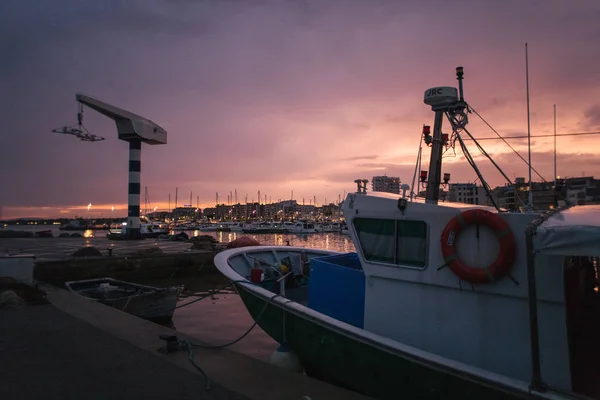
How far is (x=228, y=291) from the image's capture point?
18016 mm

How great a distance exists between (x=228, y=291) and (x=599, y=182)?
1427 cm

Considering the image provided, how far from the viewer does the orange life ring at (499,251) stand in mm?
4734

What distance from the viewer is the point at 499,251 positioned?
189 inches

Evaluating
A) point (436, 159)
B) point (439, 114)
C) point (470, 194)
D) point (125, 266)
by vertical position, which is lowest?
point (125, 266)

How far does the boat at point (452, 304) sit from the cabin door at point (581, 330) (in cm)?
2

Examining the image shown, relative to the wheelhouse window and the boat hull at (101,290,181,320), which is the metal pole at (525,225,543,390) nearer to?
the wheelhouse window

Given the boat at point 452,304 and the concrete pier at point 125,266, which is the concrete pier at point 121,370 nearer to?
the boat at point 452,304

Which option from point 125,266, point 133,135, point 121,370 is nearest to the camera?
point 121,370

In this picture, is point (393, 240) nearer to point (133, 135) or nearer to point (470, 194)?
point (470, 194)

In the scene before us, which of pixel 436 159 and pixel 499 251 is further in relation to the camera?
pixel 436 159

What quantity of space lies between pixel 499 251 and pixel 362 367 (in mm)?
2487

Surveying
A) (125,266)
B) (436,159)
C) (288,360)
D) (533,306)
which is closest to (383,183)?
(436,159)

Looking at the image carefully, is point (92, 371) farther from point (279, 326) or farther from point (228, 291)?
point (228, 291)

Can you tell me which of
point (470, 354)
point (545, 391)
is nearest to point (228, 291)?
point (470, 354)
